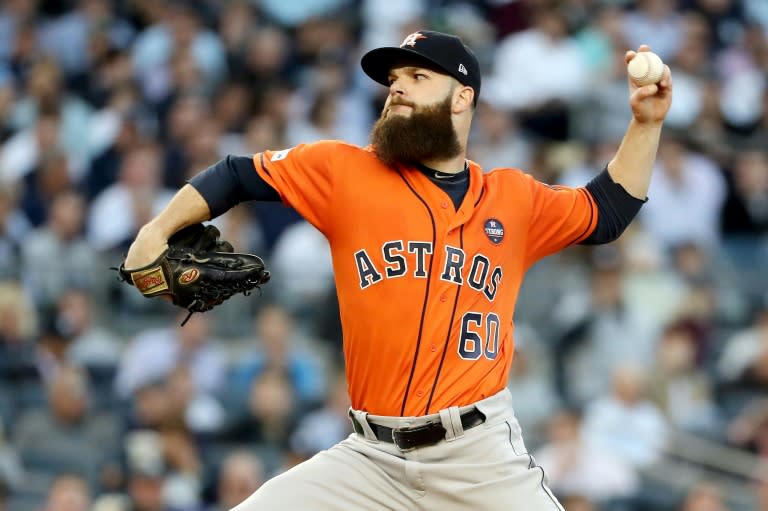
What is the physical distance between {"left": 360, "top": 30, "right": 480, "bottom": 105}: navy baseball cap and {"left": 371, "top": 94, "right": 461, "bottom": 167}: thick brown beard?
12cm

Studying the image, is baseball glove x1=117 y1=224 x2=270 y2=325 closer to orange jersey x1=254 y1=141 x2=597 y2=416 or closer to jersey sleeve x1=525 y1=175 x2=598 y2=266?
orange jersey x1=254 y1=141 x2=597 y2=416

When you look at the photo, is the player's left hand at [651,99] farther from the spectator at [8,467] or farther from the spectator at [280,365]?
the spectator at [8,467]

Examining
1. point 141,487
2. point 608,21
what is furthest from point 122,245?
point 608,21

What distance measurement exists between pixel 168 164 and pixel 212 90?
1.25 m

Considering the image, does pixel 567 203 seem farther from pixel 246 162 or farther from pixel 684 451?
pixel 684 451

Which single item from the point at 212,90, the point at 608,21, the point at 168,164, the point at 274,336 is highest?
the point at 608,21

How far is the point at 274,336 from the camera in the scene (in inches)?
368

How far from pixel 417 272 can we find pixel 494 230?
0.35 metres

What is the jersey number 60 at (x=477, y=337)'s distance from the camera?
193 inches

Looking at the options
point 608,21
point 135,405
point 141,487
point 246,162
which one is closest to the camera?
point 246,162

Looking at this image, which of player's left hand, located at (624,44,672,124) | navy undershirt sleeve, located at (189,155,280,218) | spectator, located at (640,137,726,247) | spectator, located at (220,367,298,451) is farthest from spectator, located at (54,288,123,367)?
player's left hand, located at (624,44,672,124)

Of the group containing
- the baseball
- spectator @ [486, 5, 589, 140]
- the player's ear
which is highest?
spectator @ [486, 5, 589, 140]

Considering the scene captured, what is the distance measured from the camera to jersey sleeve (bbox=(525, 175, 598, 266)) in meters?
5.23

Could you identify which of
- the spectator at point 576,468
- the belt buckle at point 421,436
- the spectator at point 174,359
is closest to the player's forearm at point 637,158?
the belt buckle at point 421,436
